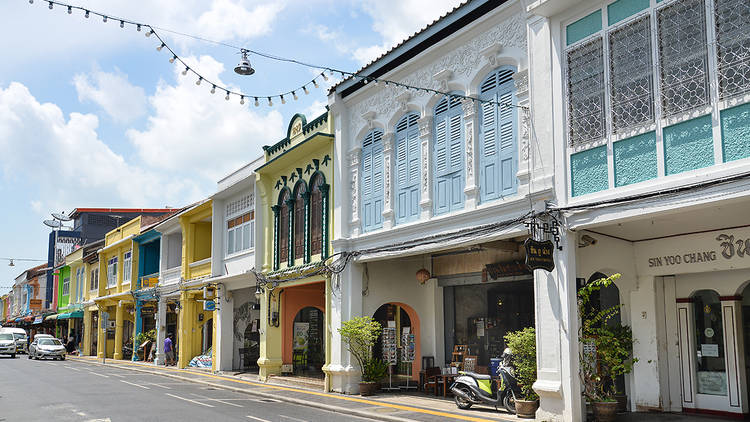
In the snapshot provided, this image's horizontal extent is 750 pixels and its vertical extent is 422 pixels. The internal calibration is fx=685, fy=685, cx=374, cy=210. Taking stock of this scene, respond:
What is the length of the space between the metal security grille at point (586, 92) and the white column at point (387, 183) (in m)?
6.02

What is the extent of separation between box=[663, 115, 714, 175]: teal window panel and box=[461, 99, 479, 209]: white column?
4.56 metres

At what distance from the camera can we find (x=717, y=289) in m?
13.4

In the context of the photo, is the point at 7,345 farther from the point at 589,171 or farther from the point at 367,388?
the point at 589,171

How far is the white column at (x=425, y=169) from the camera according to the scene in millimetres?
15992

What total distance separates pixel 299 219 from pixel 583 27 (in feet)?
39.5

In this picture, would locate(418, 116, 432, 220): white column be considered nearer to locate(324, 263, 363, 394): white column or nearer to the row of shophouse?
the row of shophouse

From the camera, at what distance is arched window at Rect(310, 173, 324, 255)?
20.6 meters

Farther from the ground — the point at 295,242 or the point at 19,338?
the point at 295,242

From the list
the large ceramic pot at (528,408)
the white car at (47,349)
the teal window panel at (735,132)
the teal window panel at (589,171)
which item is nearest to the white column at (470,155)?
the teal window panel at (589,171)

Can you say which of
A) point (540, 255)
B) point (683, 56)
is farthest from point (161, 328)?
point (683, 56)

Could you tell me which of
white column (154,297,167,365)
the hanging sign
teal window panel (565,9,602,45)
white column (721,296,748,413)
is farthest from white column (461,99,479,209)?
white column (154,297,167,365)

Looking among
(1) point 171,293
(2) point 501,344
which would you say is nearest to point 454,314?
(2) point 501,344

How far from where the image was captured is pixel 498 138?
1423 centimetres

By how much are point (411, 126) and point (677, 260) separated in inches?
271
